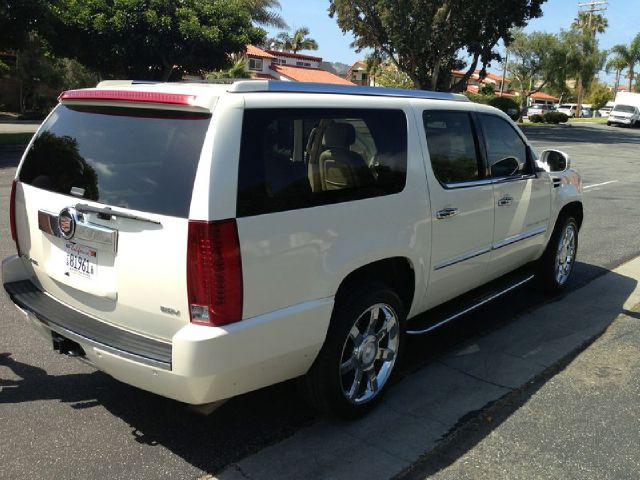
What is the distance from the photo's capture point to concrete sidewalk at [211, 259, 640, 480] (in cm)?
307

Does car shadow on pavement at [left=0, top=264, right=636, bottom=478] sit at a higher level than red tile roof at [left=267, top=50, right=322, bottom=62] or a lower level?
lower

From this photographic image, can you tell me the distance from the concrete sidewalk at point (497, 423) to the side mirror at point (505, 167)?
130 cm

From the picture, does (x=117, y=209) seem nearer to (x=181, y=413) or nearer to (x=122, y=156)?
(x=122, y=156)

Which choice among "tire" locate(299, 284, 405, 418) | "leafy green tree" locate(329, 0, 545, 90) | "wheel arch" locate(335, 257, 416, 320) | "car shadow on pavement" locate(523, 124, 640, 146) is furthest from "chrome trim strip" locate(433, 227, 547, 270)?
"leafy green tree" locate(329, 0, 545, 90)

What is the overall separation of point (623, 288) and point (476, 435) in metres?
3.68

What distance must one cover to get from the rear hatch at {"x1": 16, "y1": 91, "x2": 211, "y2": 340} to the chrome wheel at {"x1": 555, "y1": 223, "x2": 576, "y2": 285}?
165 inches

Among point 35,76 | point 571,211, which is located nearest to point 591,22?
point 35,76

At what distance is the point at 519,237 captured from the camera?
4.95m

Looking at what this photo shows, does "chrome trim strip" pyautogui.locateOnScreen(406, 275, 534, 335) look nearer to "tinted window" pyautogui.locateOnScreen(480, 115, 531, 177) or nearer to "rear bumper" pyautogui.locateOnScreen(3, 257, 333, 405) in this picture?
"tinted window" pyautogui.locateOnScreen(480, 115, 531, 177)

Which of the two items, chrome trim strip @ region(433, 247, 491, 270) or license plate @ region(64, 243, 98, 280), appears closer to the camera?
license plate @ region(64, 243, 98, 280)

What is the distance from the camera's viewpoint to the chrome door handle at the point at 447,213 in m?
3.85

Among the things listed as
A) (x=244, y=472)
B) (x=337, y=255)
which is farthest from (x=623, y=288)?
(x=244, y=472)

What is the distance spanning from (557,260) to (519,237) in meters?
1.07

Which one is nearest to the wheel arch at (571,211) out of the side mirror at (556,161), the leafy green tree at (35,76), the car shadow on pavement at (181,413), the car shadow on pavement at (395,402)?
the side mirror at (556,161)
